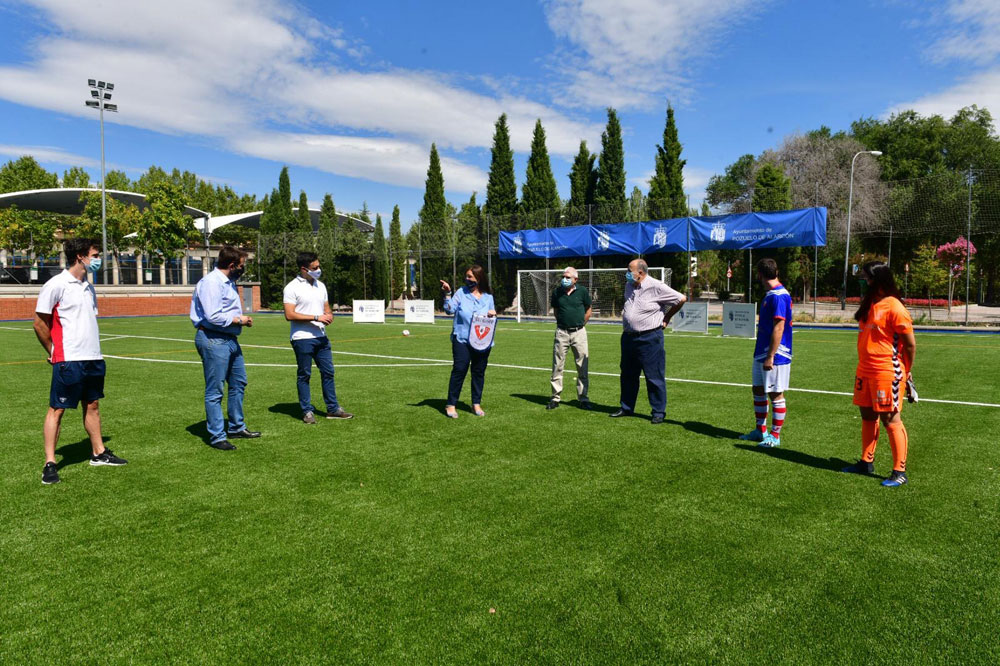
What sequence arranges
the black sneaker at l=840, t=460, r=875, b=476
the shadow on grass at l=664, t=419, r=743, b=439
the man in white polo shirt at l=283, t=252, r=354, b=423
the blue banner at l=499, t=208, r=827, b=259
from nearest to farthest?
1. the black sneaker at l=840, t=460, r=875, b=476
2. the shadow on grass at l=664, t=419, r=743, b=439
3. the man in white polo shirt at l=283, t=252, r=354, b=423
4. the blue banner at l=499, t=208, r=827, b=259

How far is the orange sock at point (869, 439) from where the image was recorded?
5301 millimetres

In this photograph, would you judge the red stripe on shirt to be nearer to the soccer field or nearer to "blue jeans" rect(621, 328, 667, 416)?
the soccer field

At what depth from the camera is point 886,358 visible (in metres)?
5.08

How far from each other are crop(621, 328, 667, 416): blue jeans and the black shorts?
5622mm

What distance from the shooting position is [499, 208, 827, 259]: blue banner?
83.3 feet

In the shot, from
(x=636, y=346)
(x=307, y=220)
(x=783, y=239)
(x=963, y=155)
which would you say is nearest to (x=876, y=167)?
(x=963, y=155)

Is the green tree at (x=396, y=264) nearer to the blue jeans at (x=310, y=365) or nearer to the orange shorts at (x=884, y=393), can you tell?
the blue jeans at (x=310, y=365)

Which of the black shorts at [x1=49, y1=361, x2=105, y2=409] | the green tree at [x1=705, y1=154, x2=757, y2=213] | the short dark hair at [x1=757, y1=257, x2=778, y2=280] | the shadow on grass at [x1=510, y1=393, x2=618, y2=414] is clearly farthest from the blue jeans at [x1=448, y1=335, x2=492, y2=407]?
the green tree at [x1=705, y1=154, x2=757, y2=213]

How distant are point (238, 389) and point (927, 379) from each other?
10.8 m

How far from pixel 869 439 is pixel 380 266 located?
3651 centimetres

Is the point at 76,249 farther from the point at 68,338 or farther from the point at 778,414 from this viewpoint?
the point at 778,414

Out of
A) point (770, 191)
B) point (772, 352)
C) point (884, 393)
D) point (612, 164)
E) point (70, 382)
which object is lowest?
point (884, 393)

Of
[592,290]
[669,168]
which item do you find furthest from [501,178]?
[592,290]

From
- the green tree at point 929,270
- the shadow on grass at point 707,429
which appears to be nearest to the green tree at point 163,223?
the shadow on grass at point 707,429
